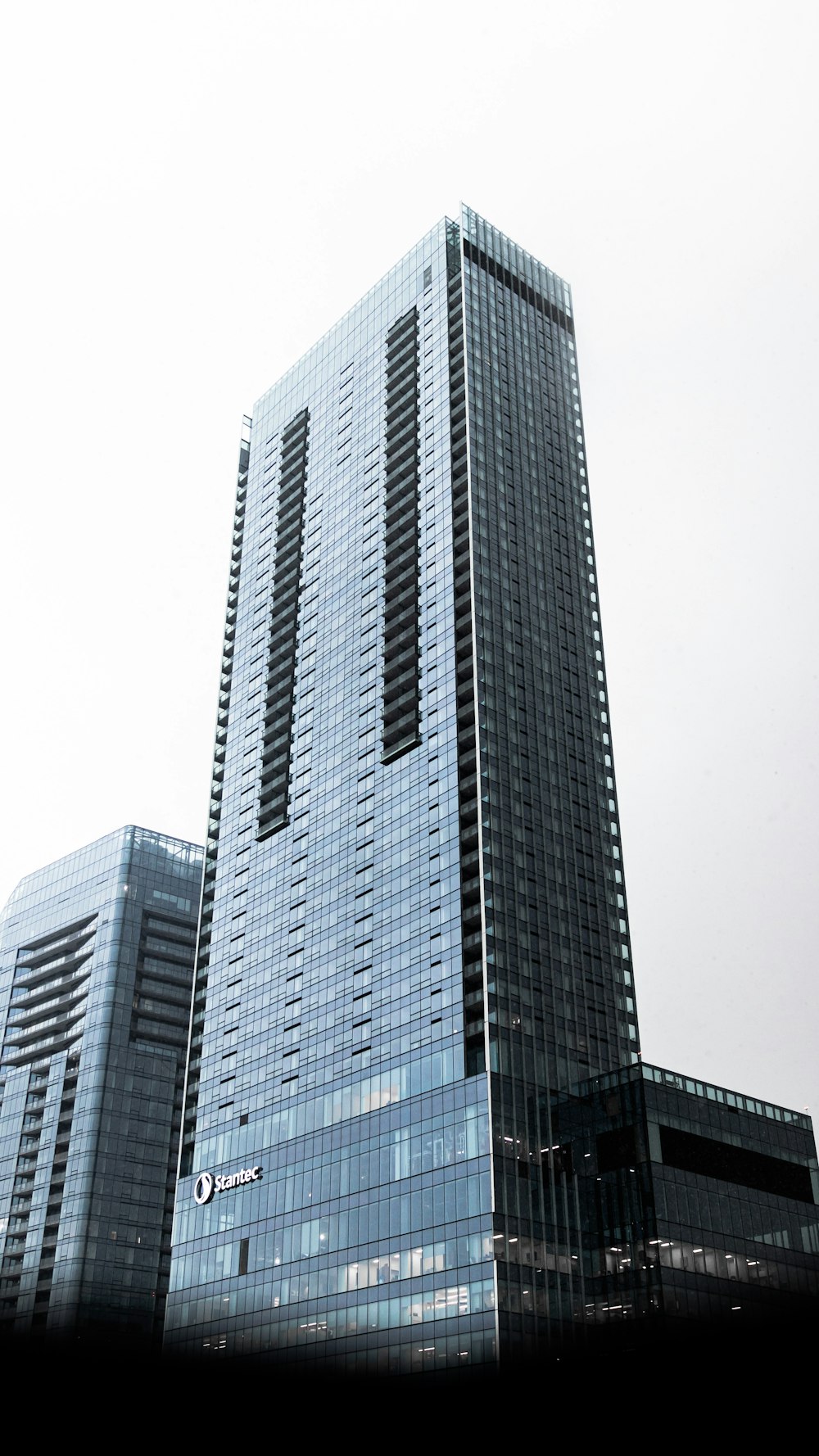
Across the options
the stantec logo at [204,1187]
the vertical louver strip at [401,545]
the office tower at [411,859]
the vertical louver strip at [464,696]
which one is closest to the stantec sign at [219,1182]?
the stantec logo at [204,1187]

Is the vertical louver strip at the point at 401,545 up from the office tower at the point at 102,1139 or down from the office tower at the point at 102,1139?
up

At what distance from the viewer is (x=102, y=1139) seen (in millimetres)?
178500

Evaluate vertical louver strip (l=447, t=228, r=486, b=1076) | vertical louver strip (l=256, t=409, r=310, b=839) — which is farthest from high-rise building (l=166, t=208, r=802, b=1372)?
vertical louver strip (l=256, t=409, r=310, b=839)

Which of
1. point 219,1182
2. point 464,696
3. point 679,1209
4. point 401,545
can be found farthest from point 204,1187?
point 401,545

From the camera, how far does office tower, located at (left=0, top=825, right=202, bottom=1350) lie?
170m

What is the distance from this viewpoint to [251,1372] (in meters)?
28.9

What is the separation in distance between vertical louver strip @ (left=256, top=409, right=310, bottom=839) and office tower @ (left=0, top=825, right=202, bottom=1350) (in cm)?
4740

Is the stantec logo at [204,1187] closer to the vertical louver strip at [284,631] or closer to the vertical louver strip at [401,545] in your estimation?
the vertical louver strip at [284,631]

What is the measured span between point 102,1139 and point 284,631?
71.3 meters

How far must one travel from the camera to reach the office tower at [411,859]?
370 ft

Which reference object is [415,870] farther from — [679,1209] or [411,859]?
[679,1209]

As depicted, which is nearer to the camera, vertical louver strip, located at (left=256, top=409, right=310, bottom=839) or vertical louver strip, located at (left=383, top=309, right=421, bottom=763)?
vertical louver strip, located at (left=383, top=309, right=421, bottom=763)

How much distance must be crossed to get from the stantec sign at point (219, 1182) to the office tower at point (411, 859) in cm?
39

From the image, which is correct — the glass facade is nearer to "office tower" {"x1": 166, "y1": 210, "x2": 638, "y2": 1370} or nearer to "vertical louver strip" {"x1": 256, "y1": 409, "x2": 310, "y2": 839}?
"office tower" {"x1": 166, "y1": 210, "x2": 638, "y2": 1370}
